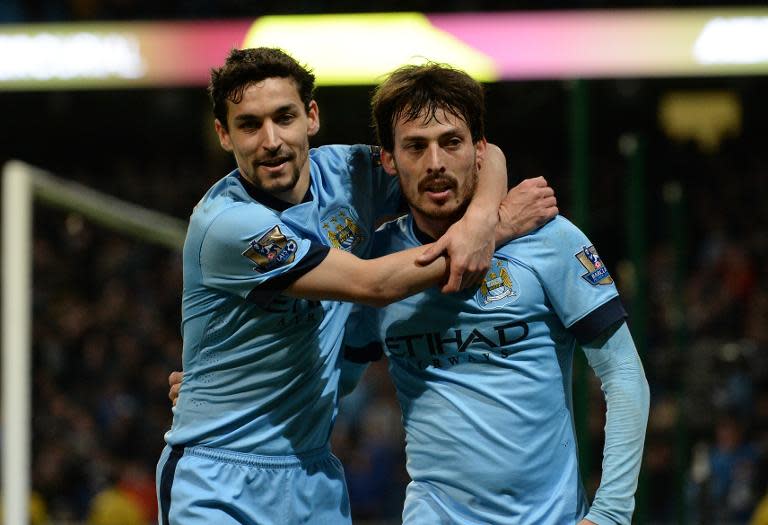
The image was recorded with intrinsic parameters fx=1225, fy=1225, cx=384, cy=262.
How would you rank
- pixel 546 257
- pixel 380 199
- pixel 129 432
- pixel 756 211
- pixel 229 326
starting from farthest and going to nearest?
pixel 756 211, pixel 129 432, pixel 380 199, pixel 229 326, pixel 546 257

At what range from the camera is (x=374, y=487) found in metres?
9.27

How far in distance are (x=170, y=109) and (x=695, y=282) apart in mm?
7453

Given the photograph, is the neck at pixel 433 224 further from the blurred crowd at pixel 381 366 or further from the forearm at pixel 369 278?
the blurred crowd at pixel 381 366

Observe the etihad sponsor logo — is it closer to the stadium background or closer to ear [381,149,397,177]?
ear [381,149,397,177]

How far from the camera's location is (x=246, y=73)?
3027mm

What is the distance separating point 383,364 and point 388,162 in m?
7.40

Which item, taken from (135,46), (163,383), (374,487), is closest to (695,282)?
(374,487)

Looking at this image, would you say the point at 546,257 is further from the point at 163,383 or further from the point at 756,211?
the point at 756,211

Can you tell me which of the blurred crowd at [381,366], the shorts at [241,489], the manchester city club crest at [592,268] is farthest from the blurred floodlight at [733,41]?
the shorts at [241,489]

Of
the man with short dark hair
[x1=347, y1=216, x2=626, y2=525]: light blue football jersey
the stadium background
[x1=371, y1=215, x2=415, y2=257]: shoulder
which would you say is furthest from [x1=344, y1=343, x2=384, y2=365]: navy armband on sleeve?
the stadium background

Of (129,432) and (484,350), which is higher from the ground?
(484,350)

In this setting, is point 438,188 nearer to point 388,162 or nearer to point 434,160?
point 434,160

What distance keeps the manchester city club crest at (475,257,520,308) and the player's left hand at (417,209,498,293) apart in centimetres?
5

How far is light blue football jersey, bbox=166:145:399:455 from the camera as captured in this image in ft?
9.62
